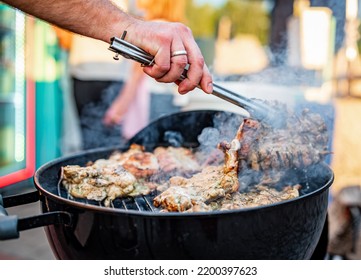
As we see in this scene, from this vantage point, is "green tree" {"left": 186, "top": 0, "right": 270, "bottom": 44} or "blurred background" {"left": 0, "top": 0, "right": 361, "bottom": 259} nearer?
"blurred background" {"left": 0, "top": 0, "right": 361, "bottom": 259}

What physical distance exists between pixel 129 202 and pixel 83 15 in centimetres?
81

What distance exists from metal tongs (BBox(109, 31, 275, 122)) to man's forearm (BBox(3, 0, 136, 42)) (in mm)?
98

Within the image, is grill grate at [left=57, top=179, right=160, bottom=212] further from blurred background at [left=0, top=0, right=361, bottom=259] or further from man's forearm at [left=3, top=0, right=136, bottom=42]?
blurred background at [left=0, top=0, right=361, bottom=259]

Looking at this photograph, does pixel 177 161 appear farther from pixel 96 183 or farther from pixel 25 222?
pixel 25 222

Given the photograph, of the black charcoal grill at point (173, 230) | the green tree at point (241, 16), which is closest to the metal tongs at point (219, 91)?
the black charcoal grill at point (173, 230)

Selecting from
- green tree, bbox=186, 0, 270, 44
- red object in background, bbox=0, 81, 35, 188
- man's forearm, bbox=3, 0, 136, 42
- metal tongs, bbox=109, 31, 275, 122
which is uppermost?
green tree, bbox=186, 0, 270, 44

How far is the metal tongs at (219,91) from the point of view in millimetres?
1587

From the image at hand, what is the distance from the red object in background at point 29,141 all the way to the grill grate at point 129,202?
142 inches

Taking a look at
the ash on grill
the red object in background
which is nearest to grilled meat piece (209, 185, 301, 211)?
the ash on grill

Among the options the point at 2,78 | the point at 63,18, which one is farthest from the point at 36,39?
the point at 63,18

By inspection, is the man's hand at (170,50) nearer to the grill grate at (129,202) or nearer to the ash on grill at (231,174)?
the ash on grill at (231,174)

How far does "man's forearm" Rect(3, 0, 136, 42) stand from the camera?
5.40 ft

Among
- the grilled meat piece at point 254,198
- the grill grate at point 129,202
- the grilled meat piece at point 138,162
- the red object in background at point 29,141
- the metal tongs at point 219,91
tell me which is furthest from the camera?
the red object in background at point 29,141

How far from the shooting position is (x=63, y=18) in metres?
1.68
